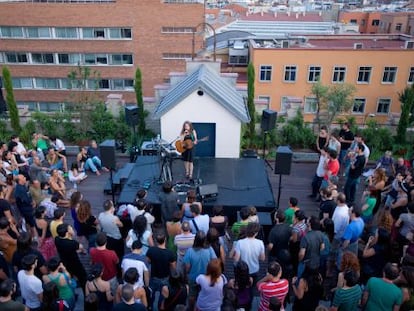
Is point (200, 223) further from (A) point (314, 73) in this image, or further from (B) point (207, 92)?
(A) point (314, 73)

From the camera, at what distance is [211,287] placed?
5.22 meters

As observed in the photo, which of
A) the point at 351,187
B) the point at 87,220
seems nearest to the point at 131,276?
the point at 87,220

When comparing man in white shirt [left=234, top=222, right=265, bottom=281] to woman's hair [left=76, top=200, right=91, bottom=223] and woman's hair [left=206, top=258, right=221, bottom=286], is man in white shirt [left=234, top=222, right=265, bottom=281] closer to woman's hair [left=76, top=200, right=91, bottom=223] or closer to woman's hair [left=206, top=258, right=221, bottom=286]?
woman's hair [left=206, top=258, right=221, bottom=286]

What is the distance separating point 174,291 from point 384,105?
33027mm

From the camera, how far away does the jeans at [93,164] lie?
→ 11.8 meters

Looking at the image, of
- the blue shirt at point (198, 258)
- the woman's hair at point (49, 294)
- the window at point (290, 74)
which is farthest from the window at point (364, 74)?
the woman's hair at point (49, 294)

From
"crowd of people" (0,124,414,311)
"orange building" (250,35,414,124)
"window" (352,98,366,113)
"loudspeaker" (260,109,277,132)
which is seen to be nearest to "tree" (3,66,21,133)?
"crowd of people" (0,124,414,311)

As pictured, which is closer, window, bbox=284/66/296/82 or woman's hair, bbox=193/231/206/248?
woman's hair, bbox=193/231/206/248

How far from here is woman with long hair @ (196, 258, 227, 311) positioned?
5.12m

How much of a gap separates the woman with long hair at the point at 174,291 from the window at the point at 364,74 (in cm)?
3061

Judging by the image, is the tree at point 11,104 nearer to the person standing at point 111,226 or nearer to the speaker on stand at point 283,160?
the person standing at point 111,226

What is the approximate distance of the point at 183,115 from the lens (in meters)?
12.1

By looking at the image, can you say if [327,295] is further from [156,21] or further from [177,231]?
[156,21]

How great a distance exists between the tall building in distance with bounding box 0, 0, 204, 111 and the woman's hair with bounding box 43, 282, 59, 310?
28320mm
